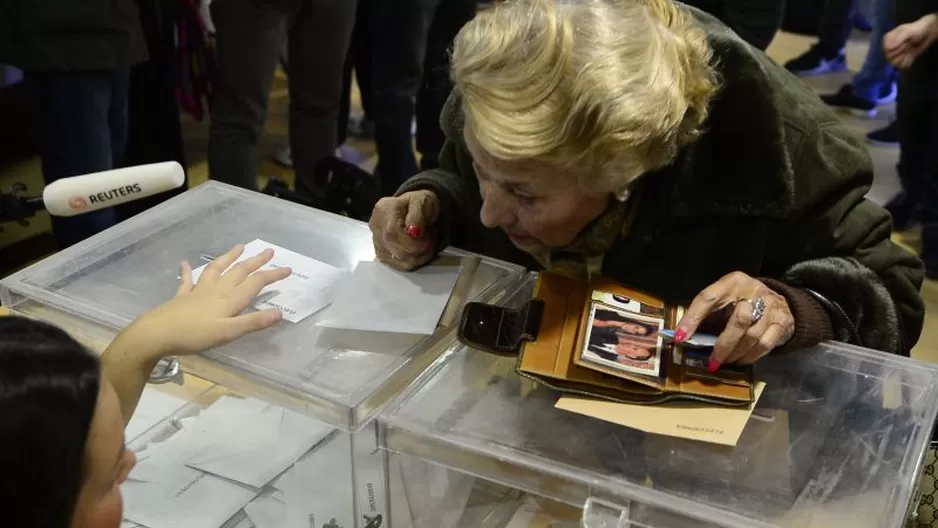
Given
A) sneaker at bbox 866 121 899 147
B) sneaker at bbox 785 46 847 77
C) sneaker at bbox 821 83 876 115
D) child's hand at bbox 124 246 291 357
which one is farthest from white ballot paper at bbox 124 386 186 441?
sneaker at bbox 785 46 847 77

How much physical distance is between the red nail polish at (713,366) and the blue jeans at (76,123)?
1.31m

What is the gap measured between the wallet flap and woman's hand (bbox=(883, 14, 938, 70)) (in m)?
1.48

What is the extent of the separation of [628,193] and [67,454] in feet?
1.94

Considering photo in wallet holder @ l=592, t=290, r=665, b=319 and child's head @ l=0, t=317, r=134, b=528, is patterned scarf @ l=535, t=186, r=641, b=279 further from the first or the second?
child's head @ l=0, t=317, r=134, b=528

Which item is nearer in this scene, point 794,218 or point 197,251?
point 794,218

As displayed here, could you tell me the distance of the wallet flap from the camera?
908 millimetres

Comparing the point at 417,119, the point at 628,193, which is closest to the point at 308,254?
the point at 628,193

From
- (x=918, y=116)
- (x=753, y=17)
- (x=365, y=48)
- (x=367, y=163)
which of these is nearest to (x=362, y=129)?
(x=367, y=163)

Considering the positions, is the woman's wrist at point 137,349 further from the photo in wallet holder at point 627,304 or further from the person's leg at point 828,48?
the person's leg at point 828,48

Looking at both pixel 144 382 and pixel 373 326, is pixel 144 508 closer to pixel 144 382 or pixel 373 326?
pixel 144 382

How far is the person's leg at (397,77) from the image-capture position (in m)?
2.19

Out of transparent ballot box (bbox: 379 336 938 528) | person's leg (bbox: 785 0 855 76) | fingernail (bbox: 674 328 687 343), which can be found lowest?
person's leg (bbox: 785 0 855 76)

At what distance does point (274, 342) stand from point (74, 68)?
38.6 inches

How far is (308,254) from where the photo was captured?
112cm
